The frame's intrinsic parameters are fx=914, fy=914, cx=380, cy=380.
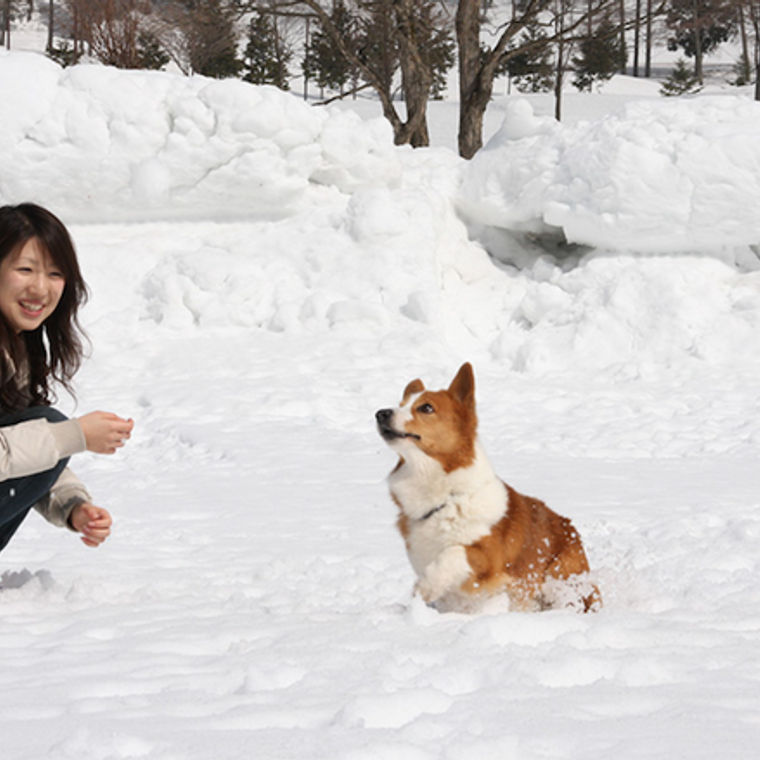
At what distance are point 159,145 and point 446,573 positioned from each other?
26.3 ft

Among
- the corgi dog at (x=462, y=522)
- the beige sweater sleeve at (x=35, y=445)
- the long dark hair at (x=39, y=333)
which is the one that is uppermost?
the long dark hair at (x=39, y=333)

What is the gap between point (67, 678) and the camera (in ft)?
7.52

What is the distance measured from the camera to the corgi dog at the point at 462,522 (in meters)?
3.14

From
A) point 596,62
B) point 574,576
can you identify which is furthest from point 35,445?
point 596,62

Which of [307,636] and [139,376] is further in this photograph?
[139,376]

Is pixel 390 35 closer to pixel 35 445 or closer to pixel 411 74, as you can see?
pixel 411 74

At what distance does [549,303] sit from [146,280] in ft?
14.1

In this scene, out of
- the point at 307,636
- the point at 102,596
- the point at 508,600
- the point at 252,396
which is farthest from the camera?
the point at 252,396

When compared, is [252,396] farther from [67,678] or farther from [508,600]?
[67,678]

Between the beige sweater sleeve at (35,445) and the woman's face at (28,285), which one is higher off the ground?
the woman's face at (28,285)

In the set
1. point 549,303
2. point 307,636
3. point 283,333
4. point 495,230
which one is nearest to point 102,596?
point 307,636

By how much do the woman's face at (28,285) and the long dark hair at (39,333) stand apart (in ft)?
0.06

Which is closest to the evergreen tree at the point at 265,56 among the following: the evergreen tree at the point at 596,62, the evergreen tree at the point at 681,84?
the evergreen tree at the point at 596,62

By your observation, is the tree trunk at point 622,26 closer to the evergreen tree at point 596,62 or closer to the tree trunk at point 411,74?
the evergreen tree at point 596,62
